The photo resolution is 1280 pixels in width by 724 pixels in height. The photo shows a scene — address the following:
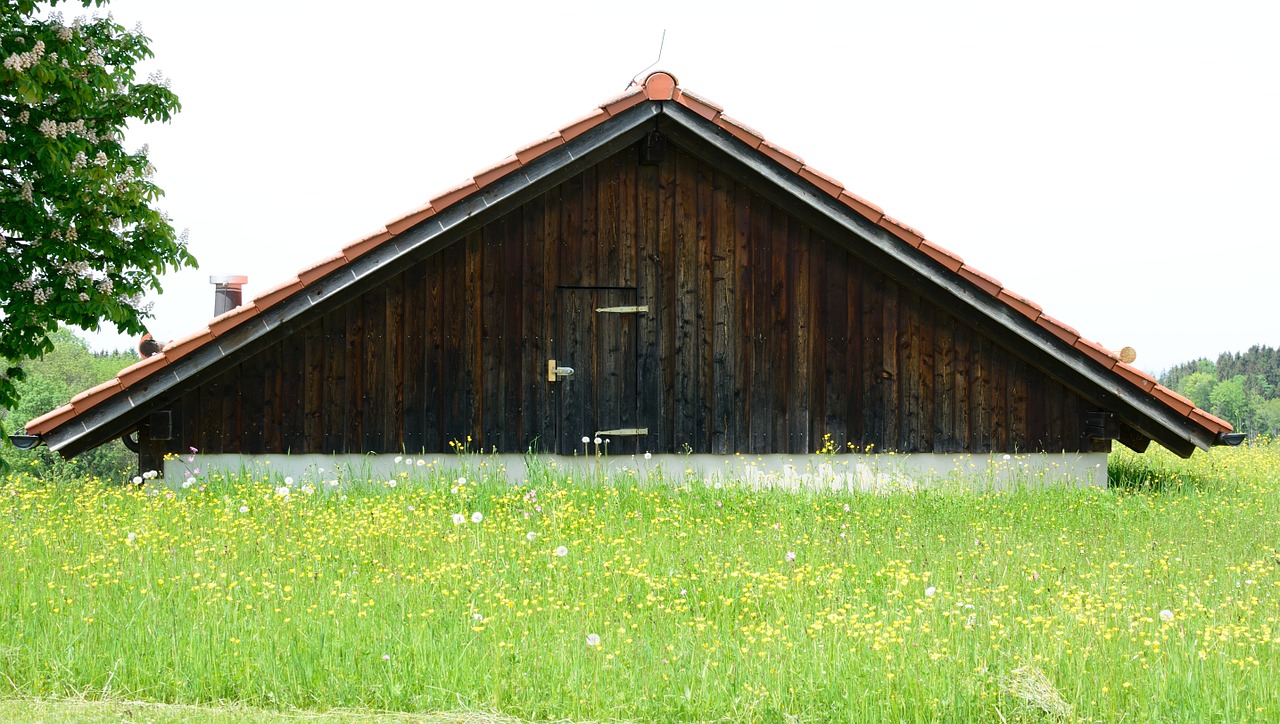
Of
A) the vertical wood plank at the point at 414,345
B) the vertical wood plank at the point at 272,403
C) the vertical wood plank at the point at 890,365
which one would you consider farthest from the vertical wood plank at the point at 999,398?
the vertical wood plank at the point at 272,403

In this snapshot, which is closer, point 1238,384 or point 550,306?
point 550,306

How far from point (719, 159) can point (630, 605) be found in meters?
5.61

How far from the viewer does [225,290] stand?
15.2 metres

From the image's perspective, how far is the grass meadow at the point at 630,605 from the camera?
4.81 meters

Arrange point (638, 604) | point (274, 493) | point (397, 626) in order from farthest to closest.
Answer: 1. point (274, 493)
2. point (638, 604)
3. point (397, 626)

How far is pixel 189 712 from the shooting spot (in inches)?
190

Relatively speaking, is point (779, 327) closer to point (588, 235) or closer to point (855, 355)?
point (855, 355)

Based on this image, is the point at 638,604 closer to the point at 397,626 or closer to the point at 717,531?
the point at 397,626

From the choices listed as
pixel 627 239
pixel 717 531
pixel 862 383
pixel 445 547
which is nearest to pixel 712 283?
pixel 627 239

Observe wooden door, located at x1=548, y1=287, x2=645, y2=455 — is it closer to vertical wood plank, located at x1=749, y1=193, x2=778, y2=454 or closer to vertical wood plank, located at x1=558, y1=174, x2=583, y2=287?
vertical wood plank, located at x1=558, y1=174, x2=583, y2=287

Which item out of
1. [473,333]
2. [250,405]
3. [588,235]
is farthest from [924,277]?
[250,405]

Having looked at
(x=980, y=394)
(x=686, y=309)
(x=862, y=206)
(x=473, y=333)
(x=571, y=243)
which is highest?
(x=862, y=206)

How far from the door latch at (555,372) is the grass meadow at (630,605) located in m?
1.23

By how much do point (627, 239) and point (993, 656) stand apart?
20.4 ft
